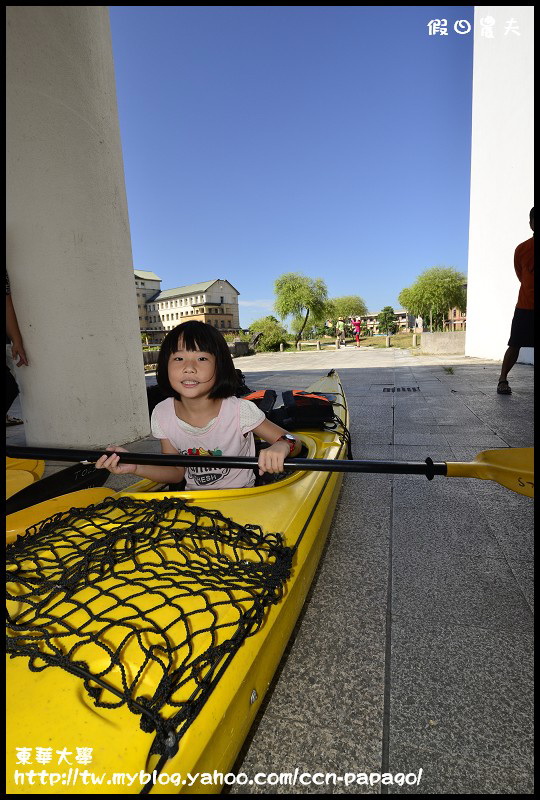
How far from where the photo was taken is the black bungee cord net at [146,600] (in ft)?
2.70

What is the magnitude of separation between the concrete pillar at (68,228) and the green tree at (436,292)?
3032cm

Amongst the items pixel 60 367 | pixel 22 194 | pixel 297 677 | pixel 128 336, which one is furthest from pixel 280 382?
pixel 297 677

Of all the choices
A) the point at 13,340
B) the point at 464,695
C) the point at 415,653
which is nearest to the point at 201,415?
the point at 415,653

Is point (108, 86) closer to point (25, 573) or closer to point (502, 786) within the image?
point (25, 573)

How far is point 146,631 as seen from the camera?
92 centimetres

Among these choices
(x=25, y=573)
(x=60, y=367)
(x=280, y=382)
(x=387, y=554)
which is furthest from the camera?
(x=280, y=382)

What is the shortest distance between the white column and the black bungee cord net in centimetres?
943

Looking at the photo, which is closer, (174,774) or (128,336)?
(174,774)

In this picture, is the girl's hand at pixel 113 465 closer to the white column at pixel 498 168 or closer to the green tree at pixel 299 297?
the white column at pixel 498 168

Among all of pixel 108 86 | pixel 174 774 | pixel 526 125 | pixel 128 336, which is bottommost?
pixel 174 774

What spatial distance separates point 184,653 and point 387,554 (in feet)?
4.18

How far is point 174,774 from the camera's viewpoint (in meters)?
0.71

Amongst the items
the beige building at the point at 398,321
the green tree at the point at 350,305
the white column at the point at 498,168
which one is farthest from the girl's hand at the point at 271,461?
the beige building at the point at 398,321

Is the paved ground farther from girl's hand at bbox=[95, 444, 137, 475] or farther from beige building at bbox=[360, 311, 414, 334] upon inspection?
beige building at bbox=[360, 311, 414, 334]
